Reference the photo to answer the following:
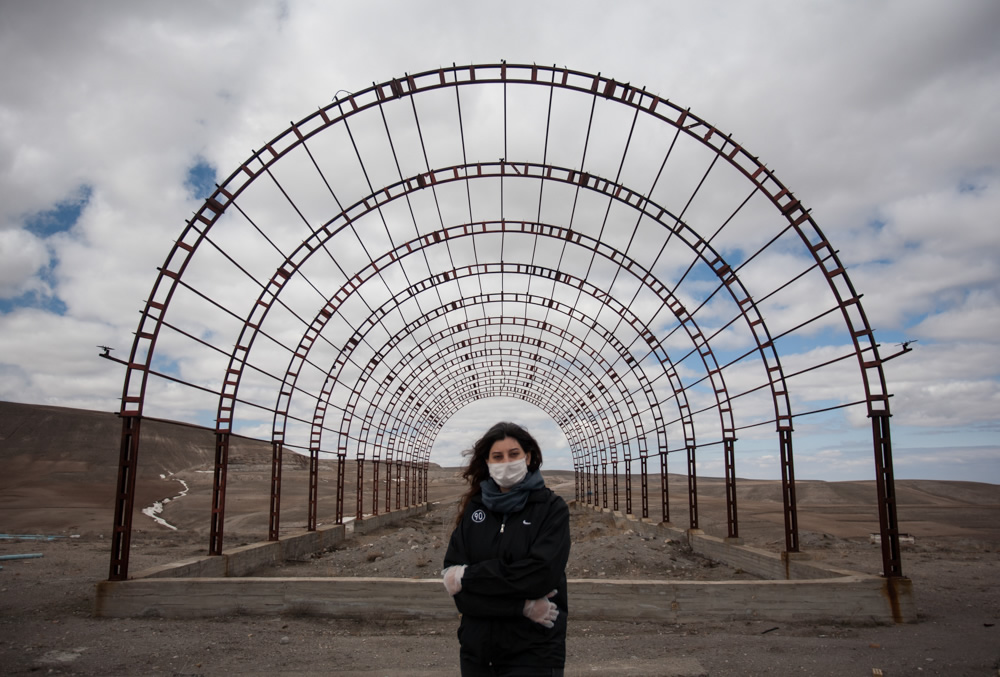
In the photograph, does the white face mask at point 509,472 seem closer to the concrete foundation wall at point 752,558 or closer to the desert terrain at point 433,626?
the desert terrain at point 433,626

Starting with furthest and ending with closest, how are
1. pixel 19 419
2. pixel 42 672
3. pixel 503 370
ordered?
1. pixel 19 419
2. pixel 503 370
3. pixel 42 672

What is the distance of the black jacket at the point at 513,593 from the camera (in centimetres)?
341

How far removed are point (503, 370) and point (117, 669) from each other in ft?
109

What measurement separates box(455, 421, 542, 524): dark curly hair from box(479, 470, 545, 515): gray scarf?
20cm

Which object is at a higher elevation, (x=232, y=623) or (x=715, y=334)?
(x=715, y=334)

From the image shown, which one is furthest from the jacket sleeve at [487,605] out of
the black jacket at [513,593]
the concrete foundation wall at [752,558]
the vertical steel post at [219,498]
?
the vertical steel post at [219,498]

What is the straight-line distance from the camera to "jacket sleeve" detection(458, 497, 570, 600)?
11.2 ft

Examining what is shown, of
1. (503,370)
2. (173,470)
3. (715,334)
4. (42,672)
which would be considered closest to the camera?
(42,672)

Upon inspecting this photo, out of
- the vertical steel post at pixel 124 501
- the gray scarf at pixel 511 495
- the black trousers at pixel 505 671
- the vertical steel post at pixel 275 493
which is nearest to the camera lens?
the black trousers at pixel 505 671

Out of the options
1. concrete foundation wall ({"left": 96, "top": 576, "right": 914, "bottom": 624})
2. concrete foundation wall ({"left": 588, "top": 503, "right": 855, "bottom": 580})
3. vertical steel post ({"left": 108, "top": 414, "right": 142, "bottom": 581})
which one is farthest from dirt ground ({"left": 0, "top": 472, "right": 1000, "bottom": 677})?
concrete foundation wall ({"left": 588, "top": 503, "right": 855, "bottom": 580})

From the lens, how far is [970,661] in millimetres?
8133

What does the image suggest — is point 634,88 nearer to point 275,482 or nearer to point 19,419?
point 275,482

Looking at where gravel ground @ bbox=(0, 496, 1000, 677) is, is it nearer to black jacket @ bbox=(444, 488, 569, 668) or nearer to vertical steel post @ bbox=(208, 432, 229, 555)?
vertical steel post @ bbox=(208, 432, 229, 555)

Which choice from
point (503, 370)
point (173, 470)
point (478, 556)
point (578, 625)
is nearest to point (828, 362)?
point (578, 625)
